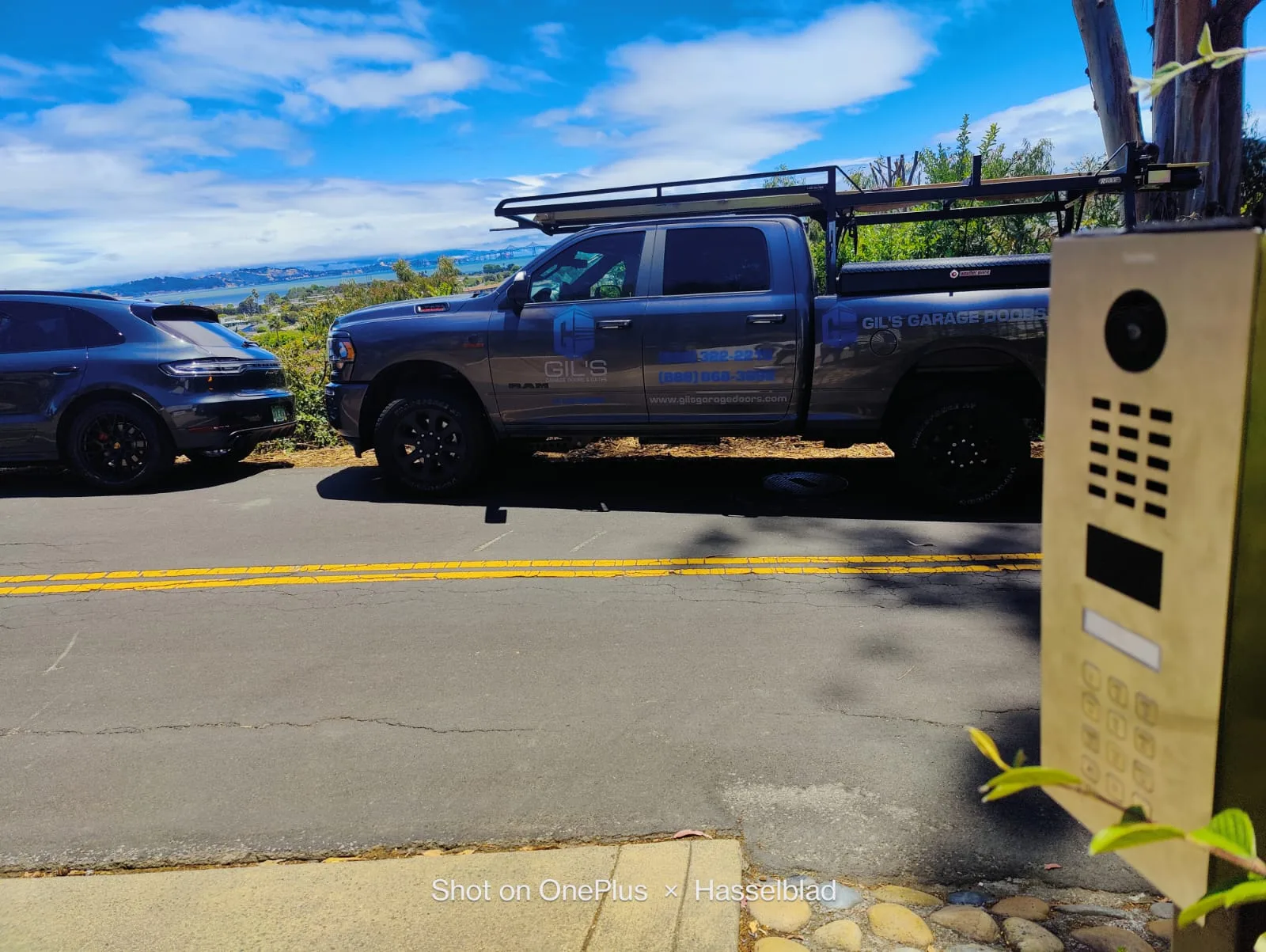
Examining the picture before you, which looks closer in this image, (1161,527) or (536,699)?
(1161,527)

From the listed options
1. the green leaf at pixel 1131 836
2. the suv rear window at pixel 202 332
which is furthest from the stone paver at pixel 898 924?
the suv rear window at pixel 202 332

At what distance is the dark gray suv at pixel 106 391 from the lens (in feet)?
26.2

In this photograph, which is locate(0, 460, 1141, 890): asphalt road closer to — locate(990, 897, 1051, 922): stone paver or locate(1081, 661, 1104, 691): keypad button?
locate(990, 897, 1051, 922): stone paver

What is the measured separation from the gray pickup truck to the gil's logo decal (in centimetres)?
1

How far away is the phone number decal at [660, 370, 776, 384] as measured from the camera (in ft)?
21.6

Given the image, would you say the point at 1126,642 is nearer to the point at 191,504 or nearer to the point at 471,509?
the point at 471,509

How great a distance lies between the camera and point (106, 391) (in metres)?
8.08

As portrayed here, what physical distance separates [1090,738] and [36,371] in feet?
30.3

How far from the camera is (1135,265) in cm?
99

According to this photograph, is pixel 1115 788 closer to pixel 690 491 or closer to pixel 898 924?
pixel 898 924

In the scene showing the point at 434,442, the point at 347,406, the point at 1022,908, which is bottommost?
the point at 1022,908

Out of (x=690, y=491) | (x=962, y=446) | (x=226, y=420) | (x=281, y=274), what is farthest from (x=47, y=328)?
(x=281, y=274)

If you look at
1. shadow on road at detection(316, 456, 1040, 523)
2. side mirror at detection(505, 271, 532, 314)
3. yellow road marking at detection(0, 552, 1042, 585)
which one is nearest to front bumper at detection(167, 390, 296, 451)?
shadow on road at detection(316, 456, 1040, 523)

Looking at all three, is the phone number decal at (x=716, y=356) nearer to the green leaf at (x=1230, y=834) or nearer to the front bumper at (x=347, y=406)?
the front bumper at (x=347, y=406)
